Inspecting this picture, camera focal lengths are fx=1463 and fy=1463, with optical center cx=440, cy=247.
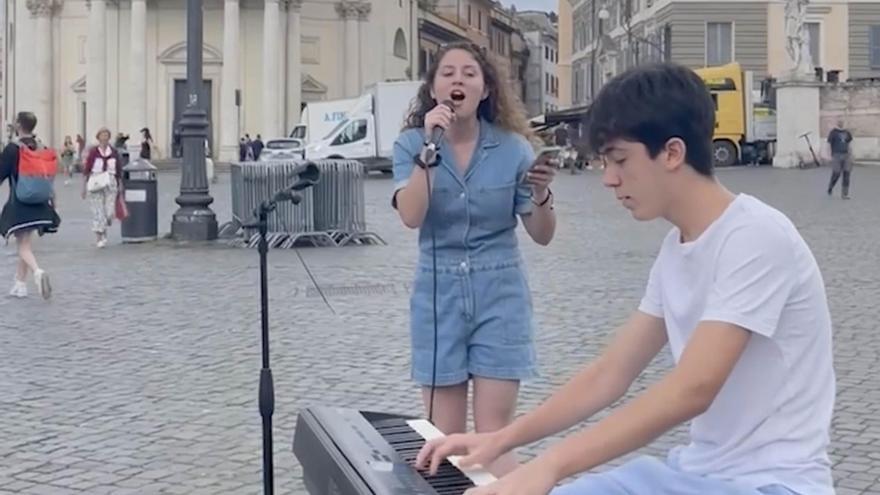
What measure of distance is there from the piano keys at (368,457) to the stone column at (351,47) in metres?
60.5

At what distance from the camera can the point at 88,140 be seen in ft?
196

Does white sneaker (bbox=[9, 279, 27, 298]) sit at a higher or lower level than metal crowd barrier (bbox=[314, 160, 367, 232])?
lower

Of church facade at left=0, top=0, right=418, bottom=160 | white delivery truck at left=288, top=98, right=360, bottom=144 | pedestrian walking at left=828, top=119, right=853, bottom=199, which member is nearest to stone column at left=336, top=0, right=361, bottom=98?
church facade at left=0, top=0, right=418, bottom=160

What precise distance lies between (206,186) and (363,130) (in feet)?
98.8

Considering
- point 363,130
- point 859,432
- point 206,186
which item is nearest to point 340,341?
point 859,432

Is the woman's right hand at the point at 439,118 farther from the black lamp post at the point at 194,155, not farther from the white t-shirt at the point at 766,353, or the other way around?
the black lamp post at the point at 194,155

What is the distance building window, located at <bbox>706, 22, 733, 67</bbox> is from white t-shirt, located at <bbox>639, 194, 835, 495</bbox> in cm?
5677

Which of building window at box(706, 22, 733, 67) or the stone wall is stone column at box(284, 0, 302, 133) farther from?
the stone wall

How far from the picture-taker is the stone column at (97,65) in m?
59.9

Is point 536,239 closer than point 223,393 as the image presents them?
Yes

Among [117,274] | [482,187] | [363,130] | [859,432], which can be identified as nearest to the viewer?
[482,187]

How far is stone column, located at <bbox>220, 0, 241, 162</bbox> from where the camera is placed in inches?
2344

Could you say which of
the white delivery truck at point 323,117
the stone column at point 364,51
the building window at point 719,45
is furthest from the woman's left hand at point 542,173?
the stone column at point 364,51

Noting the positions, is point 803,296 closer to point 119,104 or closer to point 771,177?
point 771,177
